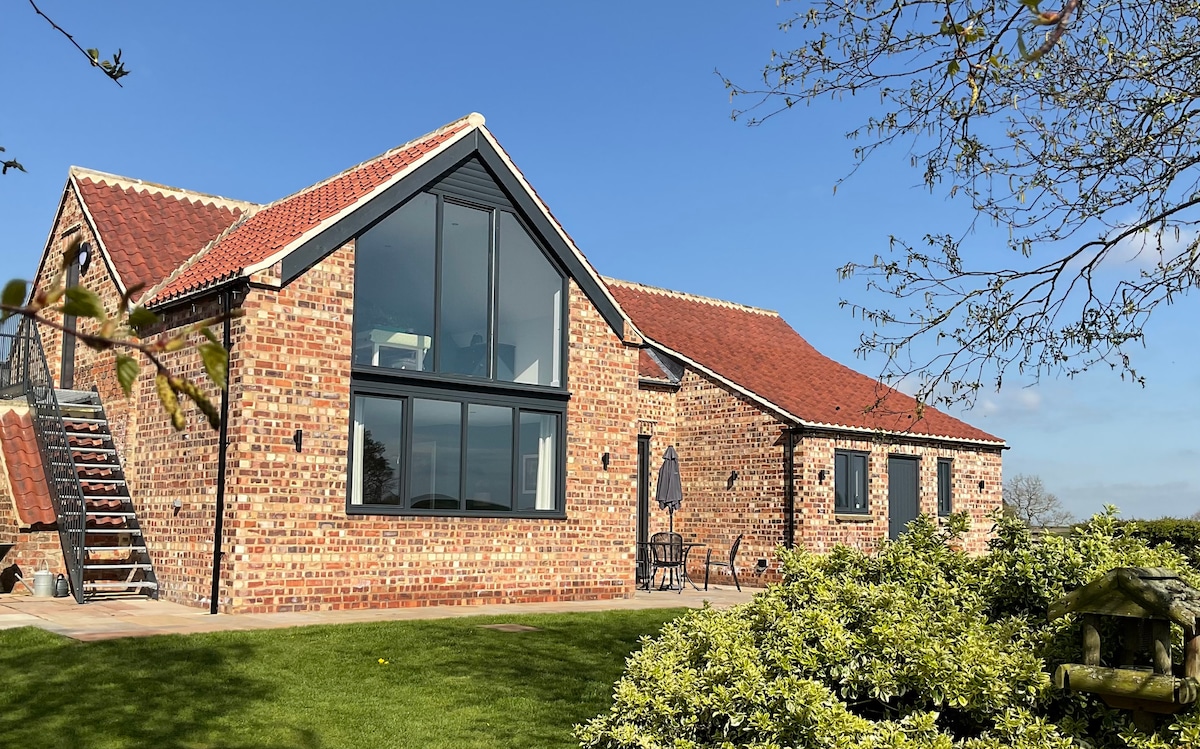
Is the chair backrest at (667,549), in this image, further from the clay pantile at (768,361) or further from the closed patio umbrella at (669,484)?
the clay pantile at (768,361)

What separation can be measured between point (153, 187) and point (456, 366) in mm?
7604

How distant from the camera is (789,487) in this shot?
2023 cm

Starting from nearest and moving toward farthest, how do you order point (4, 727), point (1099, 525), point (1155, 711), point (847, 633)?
point (1155, 711) → point (847, 633) → point (1099, 525) → point (4, 727)

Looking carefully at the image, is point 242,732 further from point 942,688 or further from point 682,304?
point 682,304

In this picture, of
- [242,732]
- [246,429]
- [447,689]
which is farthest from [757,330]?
[242,732]

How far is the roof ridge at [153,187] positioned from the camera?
60.1ft

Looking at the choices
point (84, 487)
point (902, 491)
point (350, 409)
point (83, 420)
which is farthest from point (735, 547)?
point (83, 420)

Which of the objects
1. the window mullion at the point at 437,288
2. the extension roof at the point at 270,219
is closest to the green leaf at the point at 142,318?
the extension roof at the point at 270,219

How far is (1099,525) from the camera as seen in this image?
19.2 feet

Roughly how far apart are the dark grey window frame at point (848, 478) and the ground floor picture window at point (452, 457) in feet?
22.5

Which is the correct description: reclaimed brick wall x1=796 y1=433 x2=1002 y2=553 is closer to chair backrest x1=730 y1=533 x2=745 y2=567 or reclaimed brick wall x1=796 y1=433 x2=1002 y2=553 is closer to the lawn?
chair backrest x1=730 y1=533 x2=745 y2=567

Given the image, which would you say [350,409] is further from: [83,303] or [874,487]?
[83,303]

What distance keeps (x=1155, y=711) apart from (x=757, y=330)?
2264cm

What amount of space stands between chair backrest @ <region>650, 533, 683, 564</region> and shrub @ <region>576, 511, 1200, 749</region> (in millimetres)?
12575
